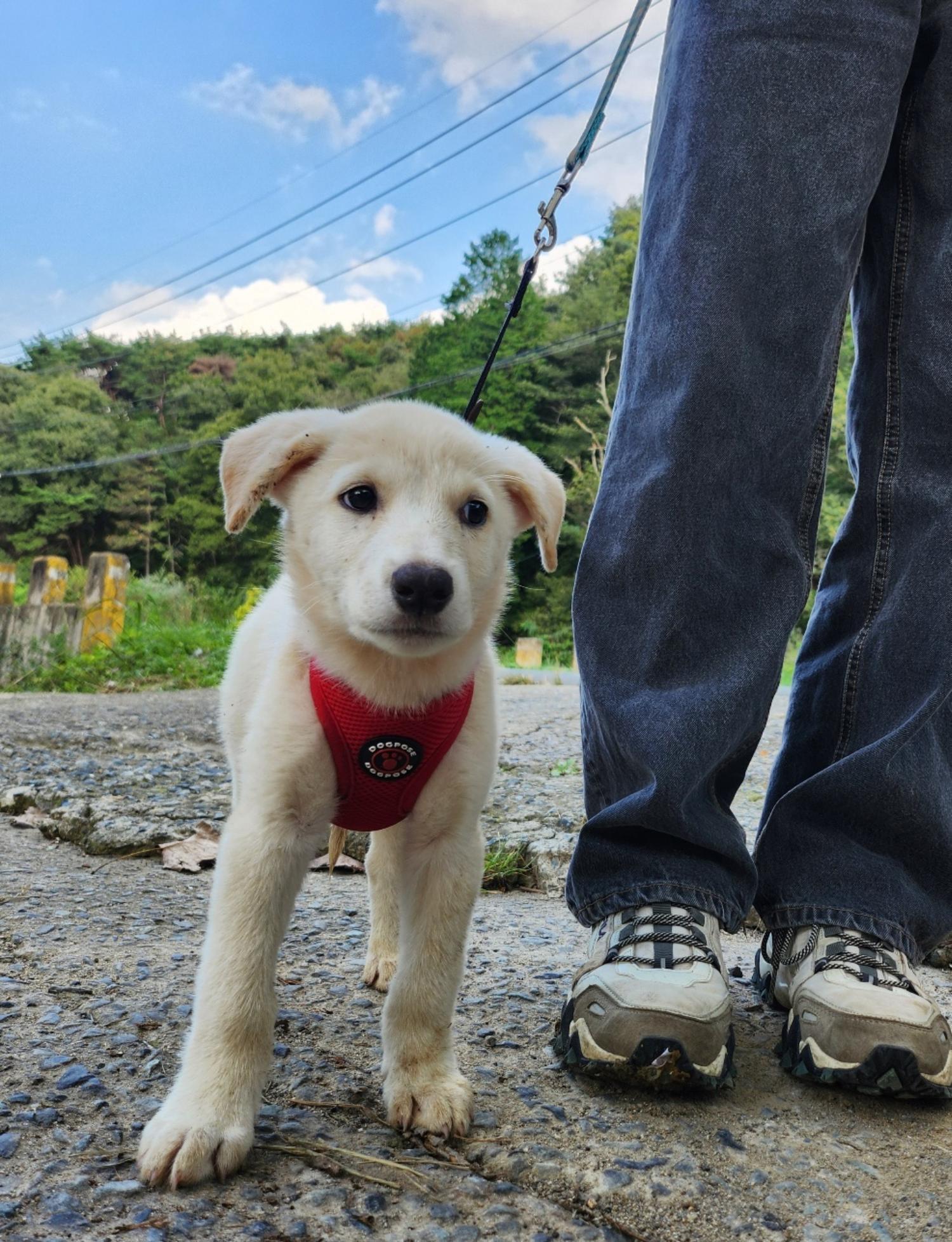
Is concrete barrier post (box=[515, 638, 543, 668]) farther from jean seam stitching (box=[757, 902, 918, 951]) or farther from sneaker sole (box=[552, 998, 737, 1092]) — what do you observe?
sneaker sole (box=[552, 998, 737, 1092])

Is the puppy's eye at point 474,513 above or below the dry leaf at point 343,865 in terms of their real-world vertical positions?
above

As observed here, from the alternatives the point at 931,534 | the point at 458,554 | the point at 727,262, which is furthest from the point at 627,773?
the point at 727,262

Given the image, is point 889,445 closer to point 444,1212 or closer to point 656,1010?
point 656,1010

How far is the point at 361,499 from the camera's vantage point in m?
1.75

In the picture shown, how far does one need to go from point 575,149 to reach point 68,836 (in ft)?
8.19

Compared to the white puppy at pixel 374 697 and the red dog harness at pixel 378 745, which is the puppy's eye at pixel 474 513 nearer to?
the white puppy at pixel 374 697

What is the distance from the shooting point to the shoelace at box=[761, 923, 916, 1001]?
171 cm

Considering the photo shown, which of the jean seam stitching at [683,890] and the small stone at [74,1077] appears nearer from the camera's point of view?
the small stone at [74,1077]

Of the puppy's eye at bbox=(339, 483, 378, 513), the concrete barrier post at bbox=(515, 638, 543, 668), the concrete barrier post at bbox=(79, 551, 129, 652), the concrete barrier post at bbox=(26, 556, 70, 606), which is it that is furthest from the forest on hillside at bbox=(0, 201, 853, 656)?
the puppy's eye at bbox=(339, 483, 378, 513)

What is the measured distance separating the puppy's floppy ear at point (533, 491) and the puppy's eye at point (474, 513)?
84 millimetres

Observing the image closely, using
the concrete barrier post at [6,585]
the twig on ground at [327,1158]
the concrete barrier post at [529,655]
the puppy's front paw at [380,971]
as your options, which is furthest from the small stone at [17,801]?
the concrete barrier post at [529,655]

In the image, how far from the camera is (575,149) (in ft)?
7.73

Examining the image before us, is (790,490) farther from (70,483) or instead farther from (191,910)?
(70,483)

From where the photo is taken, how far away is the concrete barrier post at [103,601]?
449 inches
